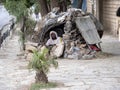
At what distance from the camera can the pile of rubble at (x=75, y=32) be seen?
14008mm

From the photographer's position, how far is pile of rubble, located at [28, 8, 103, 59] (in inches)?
551

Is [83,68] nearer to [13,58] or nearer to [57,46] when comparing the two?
[57,46]

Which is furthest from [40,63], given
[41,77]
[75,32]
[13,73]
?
[75,32]

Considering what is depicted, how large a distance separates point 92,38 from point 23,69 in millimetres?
3269

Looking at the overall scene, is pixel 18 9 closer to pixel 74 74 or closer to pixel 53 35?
pixel 53 35

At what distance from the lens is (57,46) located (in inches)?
564

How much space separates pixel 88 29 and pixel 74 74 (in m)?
3.93

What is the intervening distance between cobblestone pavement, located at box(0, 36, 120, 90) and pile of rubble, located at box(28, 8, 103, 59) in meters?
0.64

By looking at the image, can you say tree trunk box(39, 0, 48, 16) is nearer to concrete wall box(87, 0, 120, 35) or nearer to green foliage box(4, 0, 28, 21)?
green foliage box(4, 0, 28, 21)

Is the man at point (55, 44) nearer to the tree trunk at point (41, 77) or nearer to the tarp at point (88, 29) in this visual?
the tarp at point (88, 29)

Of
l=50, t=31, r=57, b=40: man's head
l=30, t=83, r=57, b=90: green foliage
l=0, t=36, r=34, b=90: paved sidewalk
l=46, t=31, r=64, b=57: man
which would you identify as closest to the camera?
l=30, t=83, r=57, b=90: green foliage

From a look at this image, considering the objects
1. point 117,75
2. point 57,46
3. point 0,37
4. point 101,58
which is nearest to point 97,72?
point 117,75

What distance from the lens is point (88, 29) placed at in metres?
14.4

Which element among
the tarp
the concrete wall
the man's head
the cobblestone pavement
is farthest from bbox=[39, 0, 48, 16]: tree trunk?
the cobblestone pavement
